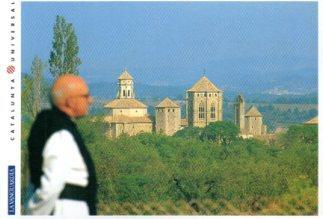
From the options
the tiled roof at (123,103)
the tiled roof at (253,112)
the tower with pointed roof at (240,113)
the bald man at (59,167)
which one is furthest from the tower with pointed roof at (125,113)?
the bald man at (59,167)

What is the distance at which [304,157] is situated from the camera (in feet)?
20.7

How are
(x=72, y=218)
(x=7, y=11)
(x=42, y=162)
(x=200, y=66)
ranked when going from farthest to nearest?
(x=200, y=66), (x=7, y=11), (x=72, y=218), (x=42, y=162)

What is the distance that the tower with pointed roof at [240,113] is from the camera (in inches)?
254

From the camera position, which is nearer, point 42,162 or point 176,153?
point 42,162

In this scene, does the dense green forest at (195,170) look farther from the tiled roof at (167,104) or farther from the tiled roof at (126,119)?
the tiled roof at (167,104)

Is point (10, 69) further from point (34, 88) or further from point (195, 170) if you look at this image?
point (195, 170)

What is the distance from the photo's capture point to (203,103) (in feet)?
21.0

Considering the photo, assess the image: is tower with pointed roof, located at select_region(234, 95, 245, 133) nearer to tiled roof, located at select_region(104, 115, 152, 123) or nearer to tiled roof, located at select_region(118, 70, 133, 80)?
tiled roof, located at select_region(104, 115, 152, 123)

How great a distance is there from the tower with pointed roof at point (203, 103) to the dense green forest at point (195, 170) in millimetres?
84

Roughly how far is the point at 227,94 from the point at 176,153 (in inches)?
24.4

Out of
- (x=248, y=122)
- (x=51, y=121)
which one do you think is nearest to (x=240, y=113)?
(x=248, y=122)

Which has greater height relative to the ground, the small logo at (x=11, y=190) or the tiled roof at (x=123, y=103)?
the tiled roof at (x=123, y=103)
